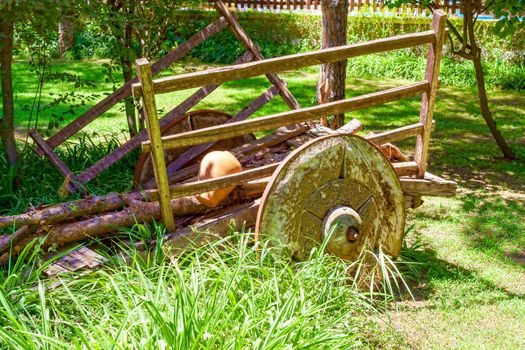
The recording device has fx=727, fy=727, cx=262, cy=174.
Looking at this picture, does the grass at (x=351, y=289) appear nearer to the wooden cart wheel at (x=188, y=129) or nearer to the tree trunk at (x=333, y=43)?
the wooden cart wheel at (x=188, y=129)

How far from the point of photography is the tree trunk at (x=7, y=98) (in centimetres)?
601

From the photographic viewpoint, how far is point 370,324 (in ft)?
14.3

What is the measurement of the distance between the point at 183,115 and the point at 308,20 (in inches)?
373

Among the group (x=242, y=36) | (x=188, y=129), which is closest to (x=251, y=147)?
(x=188, y=129)

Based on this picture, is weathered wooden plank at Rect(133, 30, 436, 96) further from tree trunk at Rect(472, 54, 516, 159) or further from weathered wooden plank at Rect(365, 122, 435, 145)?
tree trunk at Rect(472, 54, 516, 159)

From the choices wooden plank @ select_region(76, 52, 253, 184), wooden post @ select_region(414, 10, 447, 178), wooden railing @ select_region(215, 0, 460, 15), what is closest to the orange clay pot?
wooden plank @ select_region(76, 52, 253, 184)

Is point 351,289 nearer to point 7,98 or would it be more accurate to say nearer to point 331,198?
point 331,198

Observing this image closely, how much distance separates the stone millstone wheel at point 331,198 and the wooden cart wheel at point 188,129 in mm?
1703

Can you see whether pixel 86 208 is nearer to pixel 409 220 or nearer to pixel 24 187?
pixel 24 187

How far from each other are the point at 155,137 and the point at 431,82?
6.76 ft

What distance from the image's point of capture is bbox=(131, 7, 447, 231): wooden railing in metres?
4.43

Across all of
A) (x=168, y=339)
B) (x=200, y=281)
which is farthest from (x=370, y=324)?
(x=168, y=339)

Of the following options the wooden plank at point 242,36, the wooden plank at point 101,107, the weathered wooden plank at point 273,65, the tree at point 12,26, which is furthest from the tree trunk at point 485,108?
the tree at point 12,26

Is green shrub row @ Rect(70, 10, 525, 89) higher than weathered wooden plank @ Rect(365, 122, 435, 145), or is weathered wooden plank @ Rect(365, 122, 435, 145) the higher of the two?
weathered wooden plank @ Rect(365, 122, 435, 145)
